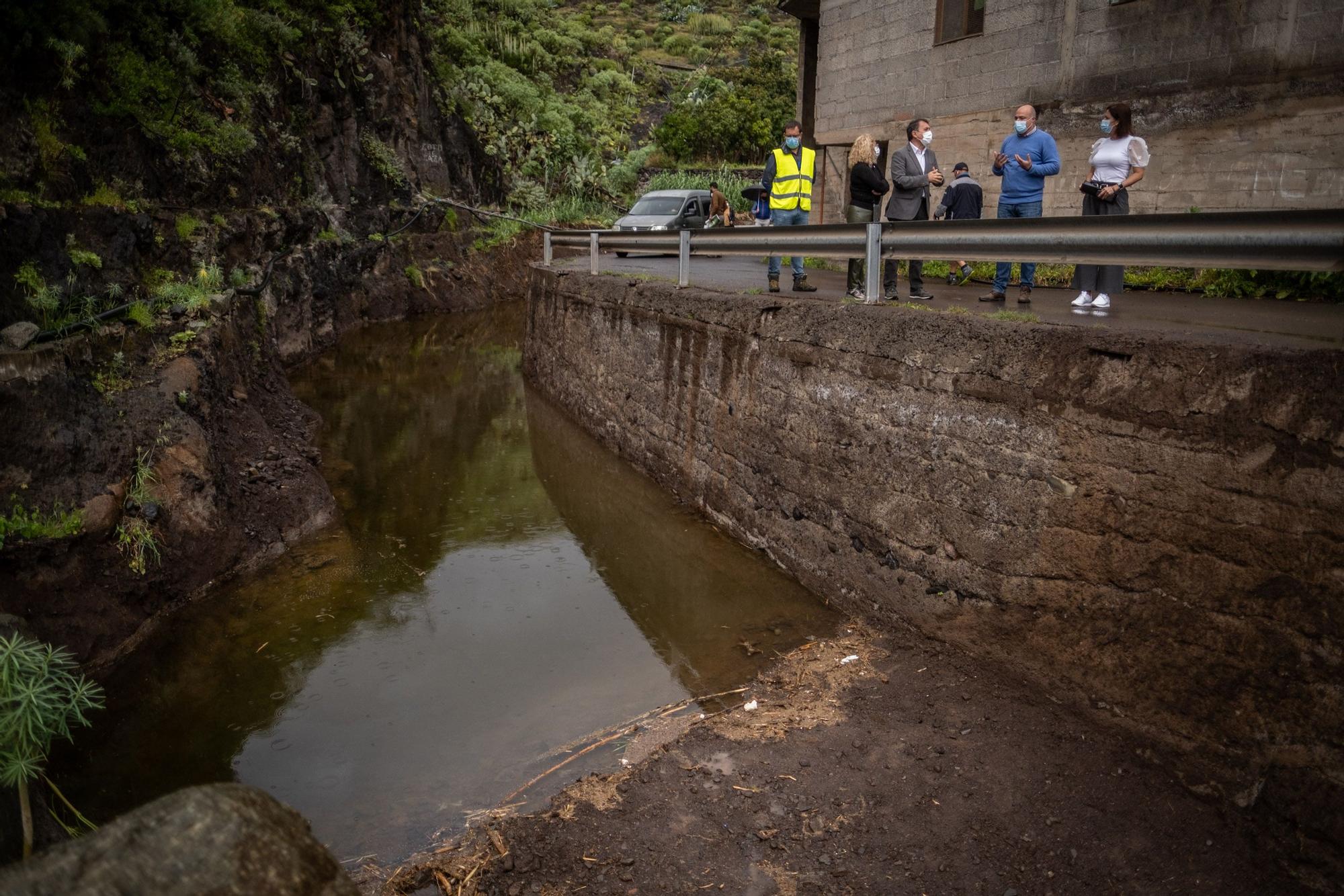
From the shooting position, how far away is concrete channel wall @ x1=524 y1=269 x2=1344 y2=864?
4.17m

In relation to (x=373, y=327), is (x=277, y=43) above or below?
above

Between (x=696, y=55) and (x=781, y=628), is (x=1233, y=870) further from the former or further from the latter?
(x=696, y=55)

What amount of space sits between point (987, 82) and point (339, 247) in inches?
522

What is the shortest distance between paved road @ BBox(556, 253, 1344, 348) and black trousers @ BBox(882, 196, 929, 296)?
0.84 feet

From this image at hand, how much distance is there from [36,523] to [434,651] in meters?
2.66

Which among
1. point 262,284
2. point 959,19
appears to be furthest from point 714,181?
point 262,284

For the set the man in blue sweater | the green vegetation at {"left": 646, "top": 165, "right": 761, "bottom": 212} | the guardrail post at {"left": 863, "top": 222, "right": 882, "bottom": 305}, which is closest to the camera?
the guardrail post at {"left": 863, "top": 222, "right": 882, "bottom": 305}

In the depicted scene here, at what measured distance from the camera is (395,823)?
4.77m

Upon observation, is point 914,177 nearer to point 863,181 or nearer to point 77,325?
point 863,181

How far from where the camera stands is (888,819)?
4.52 metres

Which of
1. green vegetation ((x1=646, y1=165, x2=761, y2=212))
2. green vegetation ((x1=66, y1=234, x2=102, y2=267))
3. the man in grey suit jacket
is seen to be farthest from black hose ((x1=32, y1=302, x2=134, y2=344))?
green vegetation ((x1=646, y1=165, x2=761, y2=212))

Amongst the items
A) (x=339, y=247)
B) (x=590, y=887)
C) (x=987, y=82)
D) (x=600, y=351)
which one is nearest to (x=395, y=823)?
(x=590, y=887)

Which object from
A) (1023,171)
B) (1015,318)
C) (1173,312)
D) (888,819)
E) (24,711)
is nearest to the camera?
(24,711)

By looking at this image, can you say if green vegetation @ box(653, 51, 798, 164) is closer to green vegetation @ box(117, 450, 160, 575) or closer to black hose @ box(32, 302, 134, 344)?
black hose @ box(32, 302, 134, 344)
